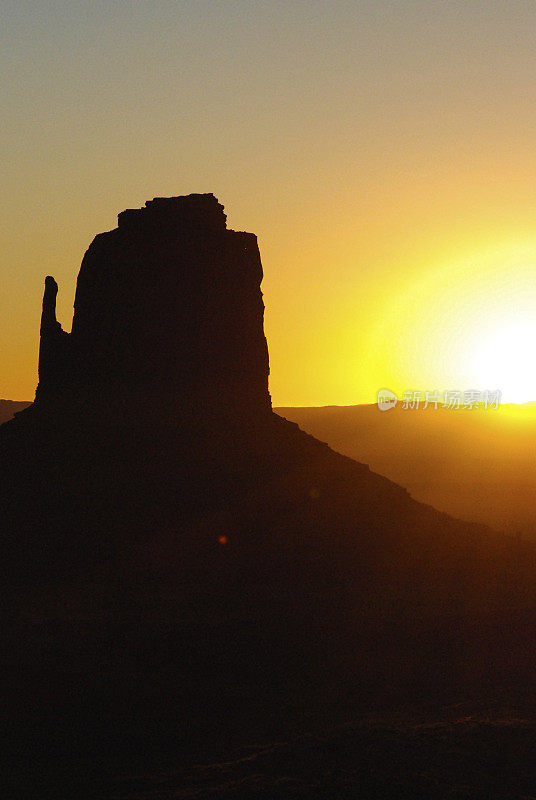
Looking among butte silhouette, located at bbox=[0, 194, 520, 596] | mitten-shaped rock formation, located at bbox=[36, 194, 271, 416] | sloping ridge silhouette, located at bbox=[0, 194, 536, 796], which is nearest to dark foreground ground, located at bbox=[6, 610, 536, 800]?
sloping ridge silhouette, located at bbox=[0, 194, 536, 796]

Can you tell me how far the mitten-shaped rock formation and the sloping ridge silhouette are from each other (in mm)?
105

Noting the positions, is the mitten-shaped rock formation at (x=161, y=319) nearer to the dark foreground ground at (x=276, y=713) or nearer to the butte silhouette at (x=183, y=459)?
the butte silhouette at (x=183, y=459)

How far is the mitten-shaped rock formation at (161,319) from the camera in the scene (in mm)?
59281

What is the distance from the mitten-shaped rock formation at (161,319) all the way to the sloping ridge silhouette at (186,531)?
0.11 meters

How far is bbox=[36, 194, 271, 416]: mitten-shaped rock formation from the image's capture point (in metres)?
59.3

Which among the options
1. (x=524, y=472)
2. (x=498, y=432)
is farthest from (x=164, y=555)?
(x=498, y=432)

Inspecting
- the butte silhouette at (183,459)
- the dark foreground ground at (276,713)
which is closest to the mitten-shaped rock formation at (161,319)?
the butte silhouette at (183,459)

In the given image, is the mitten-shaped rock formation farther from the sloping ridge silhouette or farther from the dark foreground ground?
the dark foreground ground

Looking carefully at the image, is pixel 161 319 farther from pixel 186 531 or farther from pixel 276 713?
pixel 276 713

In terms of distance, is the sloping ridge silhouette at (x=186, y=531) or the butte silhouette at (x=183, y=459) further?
the butte silhouette at (x=183, y=459)

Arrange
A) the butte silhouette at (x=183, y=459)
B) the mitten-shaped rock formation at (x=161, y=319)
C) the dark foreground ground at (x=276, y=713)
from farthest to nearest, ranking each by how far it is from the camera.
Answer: the mitten-shaped rock formation at (x=161, y=319) < the butte silhouette at (x=183, y=459) < the dark foreground ground at (x=276, y=713)

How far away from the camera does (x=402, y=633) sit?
4959 cm

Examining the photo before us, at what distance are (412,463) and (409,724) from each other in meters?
126

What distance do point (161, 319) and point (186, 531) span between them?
13.2 meters
